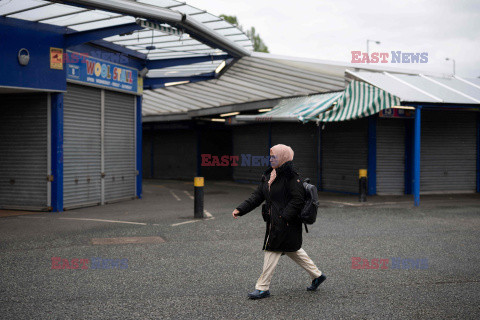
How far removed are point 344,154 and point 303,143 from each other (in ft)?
7.68

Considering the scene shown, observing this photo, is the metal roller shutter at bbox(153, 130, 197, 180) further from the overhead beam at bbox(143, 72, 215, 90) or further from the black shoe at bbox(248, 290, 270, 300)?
the black shoe at bbox(248, 290, 270, 300)

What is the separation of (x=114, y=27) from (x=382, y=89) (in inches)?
297

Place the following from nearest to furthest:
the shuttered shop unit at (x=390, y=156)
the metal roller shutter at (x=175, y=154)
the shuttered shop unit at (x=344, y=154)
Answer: the shuttered shop unit at (x=390, y=156) < the shuttered shop unit at (x=344, y=154) < the metal roller shutter at (x=175, y=154)

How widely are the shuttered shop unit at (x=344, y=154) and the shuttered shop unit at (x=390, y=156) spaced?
1.79 feet

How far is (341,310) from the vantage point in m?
4.73

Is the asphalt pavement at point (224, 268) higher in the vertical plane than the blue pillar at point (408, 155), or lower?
lower

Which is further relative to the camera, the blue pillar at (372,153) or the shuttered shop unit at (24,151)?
the blue pillar at (372,153)

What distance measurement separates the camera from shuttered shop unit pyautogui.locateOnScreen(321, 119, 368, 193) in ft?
52.7

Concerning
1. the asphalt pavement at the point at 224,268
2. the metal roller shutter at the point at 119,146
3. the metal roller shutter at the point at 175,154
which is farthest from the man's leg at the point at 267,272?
the metal roller shutter at the point at 175,154

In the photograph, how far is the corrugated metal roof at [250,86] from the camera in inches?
662

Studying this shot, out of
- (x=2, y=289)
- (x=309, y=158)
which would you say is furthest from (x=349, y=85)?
(x=2, y=289)

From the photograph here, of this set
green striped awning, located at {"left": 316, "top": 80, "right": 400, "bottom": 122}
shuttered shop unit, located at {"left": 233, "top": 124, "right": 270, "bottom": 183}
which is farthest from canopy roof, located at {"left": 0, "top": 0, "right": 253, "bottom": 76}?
shuttered shop unit, located at {"left": 233, "top": 124, "right": 270, "bottom": 183}

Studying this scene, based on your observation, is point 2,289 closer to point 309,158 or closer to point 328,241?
point 328,241

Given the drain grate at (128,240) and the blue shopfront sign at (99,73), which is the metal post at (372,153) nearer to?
the blue shopfront sign at (99,73)
